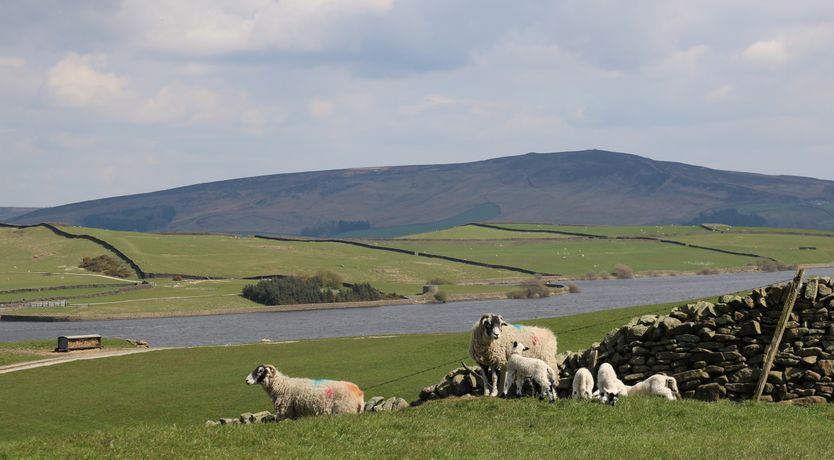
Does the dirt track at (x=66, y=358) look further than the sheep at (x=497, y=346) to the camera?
Yes

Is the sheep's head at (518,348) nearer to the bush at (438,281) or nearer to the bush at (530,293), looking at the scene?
the bush at (530,293)

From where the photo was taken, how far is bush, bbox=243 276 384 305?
14938 cm

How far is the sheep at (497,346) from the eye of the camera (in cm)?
2536

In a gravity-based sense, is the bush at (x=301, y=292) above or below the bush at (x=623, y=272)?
below

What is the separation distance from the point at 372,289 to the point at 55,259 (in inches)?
2452

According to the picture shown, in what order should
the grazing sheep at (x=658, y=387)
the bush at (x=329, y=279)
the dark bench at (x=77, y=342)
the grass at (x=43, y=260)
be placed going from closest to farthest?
1. the grazing sheep at (x=658, y=387)
2. the dark bench at (x=77, y=342)
3. the grass at (x=43, y=260)
4. the bush at (x=329, y=279)

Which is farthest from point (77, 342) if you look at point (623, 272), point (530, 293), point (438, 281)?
point (623, 272)

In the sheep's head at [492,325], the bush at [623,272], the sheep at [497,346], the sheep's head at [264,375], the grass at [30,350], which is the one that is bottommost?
the bush at [623,272]

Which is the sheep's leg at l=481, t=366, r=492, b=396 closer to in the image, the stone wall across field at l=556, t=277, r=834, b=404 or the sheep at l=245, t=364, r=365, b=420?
the stone wall across field at l=556, t=277, r=834, b=404

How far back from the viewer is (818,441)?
18391 millimetres

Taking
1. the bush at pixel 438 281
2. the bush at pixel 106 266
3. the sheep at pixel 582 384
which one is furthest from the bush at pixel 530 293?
the sheep at pixel 582 384

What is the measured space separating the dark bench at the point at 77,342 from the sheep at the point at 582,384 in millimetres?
39077

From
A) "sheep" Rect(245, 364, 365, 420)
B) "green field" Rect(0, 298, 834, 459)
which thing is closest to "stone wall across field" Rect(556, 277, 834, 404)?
"green field" Rect(0, 298, 834, 459)

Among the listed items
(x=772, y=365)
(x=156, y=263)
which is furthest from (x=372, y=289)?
(x=772, y=365)
